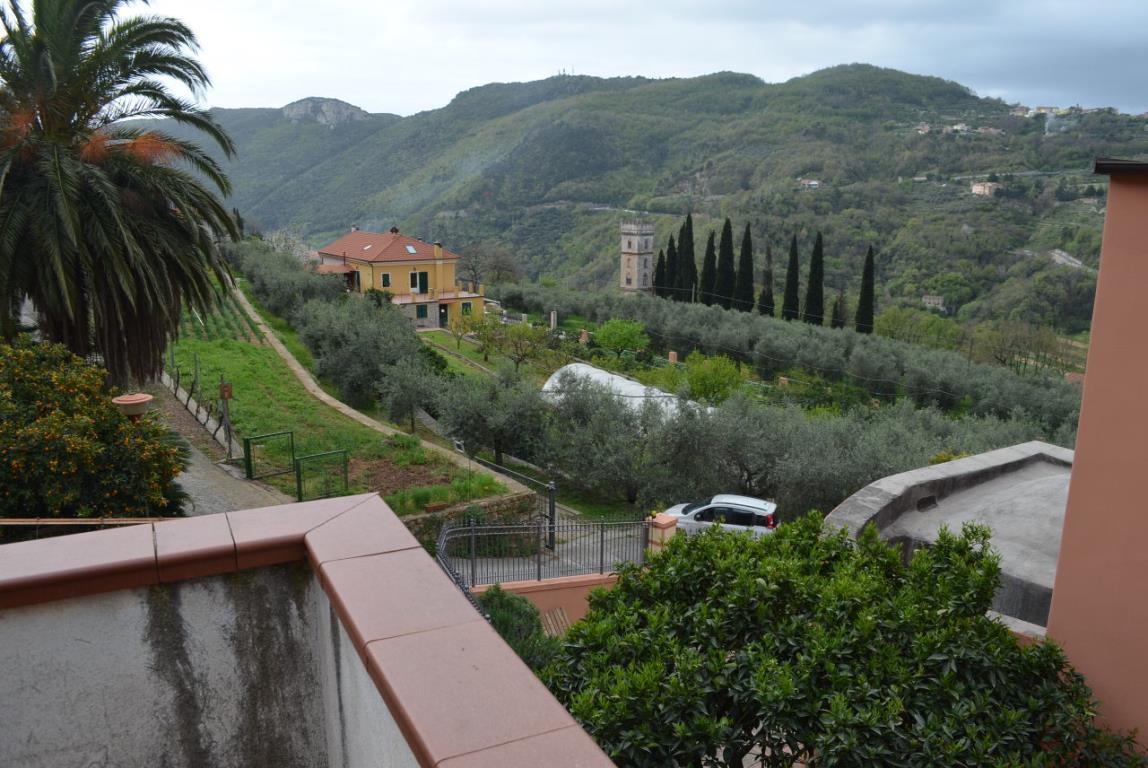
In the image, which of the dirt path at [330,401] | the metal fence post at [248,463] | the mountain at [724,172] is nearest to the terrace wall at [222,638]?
the dirt path at [330,401]

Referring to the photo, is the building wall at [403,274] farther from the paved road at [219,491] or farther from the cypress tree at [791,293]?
the paved road at [219,491]

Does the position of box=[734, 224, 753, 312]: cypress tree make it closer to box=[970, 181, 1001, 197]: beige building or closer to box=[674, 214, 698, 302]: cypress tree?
box=[674, 214, 698, 302]: cypress tree

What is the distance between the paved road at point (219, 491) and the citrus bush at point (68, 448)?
248cm

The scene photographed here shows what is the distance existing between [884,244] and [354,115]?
324ft

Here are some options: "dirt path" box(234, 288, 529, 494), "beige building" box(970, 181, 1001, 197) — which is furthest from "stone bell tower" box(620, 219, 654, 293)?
"dirt path" box(234, 288, 529, 494)

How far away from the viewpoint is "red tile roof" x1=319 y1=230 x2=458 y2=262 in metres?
45.1

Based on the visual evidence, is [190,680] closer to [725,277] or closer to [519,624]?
[519,624]

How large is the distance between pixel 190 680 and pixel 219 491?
11.7 m

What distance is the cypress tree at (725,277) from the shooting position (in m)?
51.8

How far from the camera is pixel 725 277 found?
2078 inches

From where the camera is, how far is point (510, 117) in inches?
4919

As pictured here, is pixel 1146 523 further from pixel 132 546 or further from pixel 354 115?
pixel 354 115

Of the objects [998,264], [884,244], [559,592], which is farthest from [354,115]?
[559,592]

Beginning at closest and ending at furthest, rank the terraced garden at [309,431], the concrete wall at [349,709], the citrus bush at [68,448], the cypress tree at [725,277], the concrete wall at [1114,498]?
the concrete wall at [349,709]
the concrete wall at [1114,498]
the citrus bush at [68,448]
the terraced garden at [309,431]
the cypress tree at [725,277]
